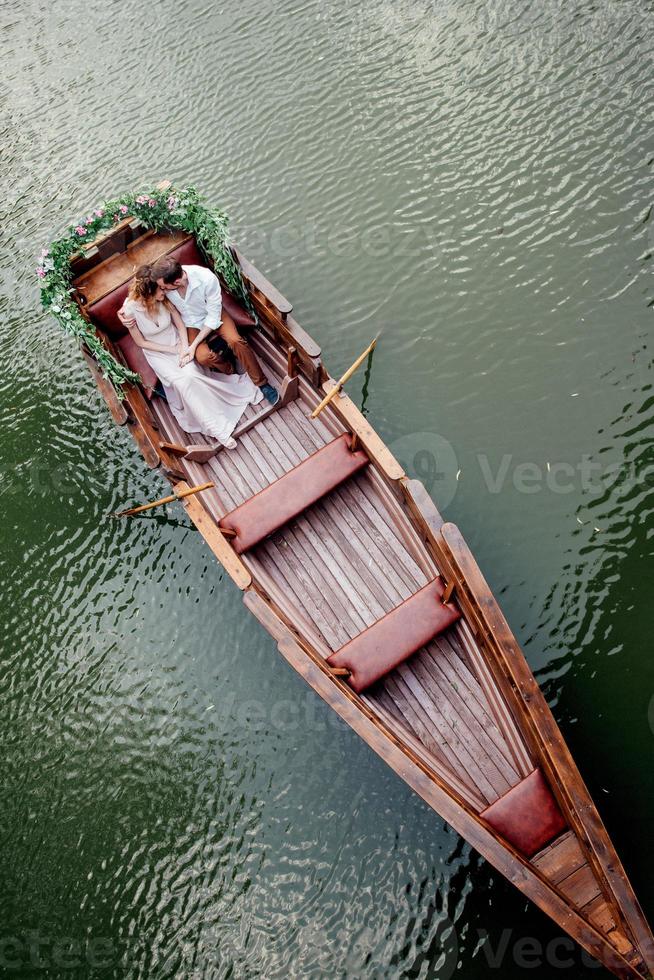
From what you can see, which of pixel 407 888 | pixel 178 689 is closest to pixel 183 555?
pixel 178 689

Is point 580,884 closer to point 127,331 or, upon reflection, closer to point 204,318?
point 204,318

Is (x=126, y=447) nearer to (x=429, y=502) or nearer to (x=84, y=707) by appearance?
(x=84, y=707)

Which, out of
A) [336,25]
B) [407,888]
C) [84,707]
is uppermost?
[336,25]

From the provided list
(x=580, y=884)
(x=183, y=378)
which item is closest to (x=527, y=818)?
(x=580, y=884)

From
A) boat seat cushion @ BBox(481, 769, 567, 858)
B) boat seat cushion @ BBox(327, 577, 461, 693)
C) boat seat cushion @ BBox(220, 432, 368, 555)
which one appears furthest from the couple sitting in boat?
boat seat cushion @ BBox(481, 769, 567, 858)

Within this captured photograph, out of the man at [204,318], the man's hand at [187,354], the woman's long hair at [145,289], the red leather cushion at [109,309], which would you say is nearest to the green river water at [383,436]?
the man at [204,318]

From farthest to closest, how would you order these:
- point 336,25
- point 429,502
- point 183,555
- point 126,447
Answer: point 336,25 < point 126,447 < point 183,555 < point 429,502

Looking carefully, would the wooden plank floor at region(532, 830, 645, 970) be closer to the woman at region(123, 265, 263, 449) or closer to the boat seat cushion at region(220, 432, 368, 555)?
the boat seat cushion at region(220, 432, 368, 555)
